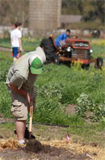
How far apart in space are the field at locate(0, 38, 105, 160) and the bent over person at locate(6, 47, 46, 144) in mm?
486

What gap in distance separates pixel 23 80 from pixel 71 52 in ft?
41.6

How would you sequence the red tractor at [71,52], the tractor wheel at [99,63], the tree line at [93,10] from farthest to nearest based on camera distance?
the tree line at [93,10] < the red tractor at [71,52] < the tractor wheel at [99,63]

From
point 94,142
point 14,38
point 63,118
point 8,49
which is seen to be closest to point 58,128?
point 63,118

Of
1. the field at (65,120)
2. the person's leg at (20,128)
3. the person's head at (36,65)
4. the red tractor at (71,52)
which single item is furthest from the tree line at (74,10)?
the person's head at (36,65)

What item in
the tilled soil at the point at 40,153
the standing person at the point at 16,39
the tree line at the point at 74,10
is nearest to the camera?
the tilled soil at the point at 40,153

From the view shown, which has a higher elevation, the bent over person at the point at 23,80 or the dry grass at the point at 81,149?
the bent over person at the point at 23,80

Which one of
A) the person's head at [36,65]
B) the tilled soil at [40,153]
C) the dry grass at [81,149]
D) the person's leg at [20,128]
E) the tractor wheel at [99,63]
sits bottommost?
the tractor wheel at [99,63]

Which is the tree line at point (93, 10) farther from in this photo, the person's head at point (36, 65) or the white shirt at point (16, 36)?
the person's head at point (36, 65)

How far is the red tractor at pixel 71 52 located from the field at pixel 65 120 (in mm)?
5354

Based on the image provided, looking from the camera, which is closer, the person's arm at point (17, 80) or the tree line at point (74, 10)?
the person's arm at point (17, 80)

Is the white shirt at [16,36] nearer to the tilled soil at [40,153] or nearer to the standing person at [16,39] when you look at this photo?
the standing person at [16,39]

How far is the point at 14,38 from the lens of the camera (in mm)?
17750

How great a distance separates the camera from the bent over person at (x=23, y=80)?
666 cm

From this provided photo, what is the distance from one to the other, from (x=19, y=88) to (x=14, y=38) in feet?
36.2
